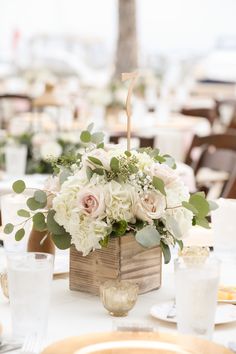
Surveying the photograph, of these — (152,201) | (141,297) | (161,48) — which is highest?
(152,201)

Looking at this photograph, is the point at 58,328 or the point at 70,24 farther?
the point at 70,24

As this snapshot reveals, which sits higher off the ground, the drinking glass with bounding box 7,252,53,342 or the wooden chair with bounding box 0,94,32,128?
the drinking glass with bounding box 7,252,53,342

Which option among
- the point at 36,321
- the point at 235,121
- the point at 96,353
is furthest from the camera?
the point at 235,121

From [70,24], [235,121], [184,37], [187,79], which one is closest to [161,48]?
[184,37]

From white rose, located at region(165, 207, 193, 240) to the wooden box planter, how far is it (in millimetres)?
84

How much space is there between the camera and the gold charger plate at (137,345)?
5.33ft

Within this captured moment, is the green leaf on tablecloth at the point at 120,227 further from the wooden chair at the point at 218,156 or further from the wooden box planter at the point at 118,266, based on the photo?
the wooden chair at the point at 218,156

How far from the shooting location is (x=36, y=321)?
1795 millimetres

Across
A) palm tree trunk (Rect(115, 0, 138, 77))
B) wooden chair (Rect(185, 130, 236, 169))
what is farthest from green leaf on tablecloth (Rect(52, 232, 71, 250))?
palm tree trunk (Rect(115, 0, 138, 77))

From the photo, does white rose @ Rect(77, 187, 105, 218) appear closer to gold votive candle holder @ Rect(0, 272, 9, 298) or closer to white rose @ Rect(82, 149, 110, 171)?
white rose @ Rect(82, 149, 110, 171)

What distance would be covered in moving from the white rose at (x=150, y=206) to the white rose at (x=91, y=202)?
7cm

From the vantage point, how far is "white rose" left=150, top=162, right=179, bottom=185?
2068 mm

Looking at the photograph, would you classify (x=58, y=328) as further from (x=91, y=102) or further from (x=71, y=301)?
(x=91, y=102)

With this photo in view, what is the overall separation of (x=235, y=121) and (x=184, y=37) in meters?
8.22
